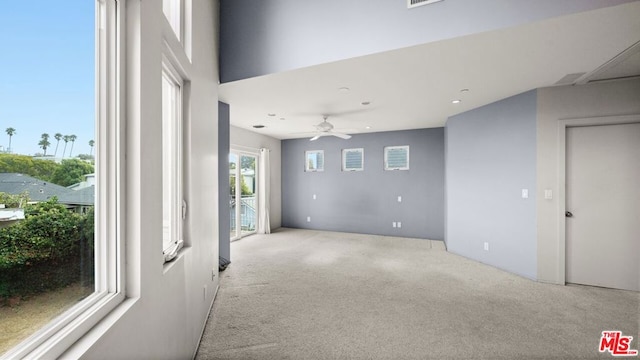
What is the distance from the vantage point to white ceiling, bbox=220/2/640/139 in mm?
2178

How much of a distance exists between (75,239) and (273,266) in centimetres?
338

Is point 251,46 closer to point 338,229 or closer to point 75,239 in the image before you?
point 75,239

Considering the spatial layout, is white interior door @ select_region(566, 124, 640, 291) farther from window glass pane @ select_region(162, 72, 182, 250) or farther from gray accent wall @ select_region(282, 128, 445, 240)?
window glass pane @ select_region(162, 72, 182, 250)

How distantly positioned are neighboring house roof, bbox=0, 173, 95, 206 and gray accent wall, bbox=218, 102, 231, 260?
3033 millimetres

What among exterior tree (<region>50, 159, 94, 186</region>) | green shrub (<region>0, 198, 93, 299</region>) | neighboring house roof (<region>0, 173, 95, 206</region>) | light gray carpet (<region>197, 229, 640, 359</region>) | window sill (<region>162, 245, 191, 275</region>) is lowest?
light gray carpet (<region>197, 229, 640, 359</region>)

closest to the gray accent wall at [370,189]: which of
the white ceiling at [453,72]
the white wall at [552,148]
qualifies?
the white ceiling at [453,72]

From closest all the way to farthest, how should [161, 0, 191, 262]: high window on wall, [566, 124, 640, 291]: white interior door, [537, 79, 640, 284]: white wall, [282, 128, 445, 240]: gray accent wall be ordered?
1. [161, 0, 191, 262]: high window on wall
2. [566, 124, 640, 291]: white interior door
3. [537, 79, 640, 284]: white wall
4. [282, 128, 445, 240]: gray accent wall

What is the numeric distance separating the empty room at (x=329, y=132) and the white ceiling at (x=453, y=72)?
0.10 feet

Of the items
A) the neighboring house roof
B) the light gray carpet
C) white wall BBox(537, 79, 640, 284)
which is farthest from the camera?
white wall BBox(537, 79, 640, 284)

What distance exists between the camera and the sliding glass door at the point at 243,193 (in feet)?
19.4

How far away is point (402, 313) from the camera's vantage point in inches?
104

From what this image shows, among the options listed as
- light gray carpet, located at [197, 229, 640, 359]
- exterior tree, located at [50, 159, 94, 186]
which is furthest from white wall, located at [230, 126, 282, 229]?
exterior tree, located at [50, 159, 94, 186]

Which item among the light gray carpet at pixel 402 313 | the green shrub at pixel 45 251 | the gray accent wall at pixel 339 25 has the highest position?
the gray accent wall at pixel 339 25

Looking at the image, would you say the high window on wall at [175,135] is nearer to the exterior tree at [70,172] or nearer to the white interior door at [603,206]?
the exterior tree at [70,172]
